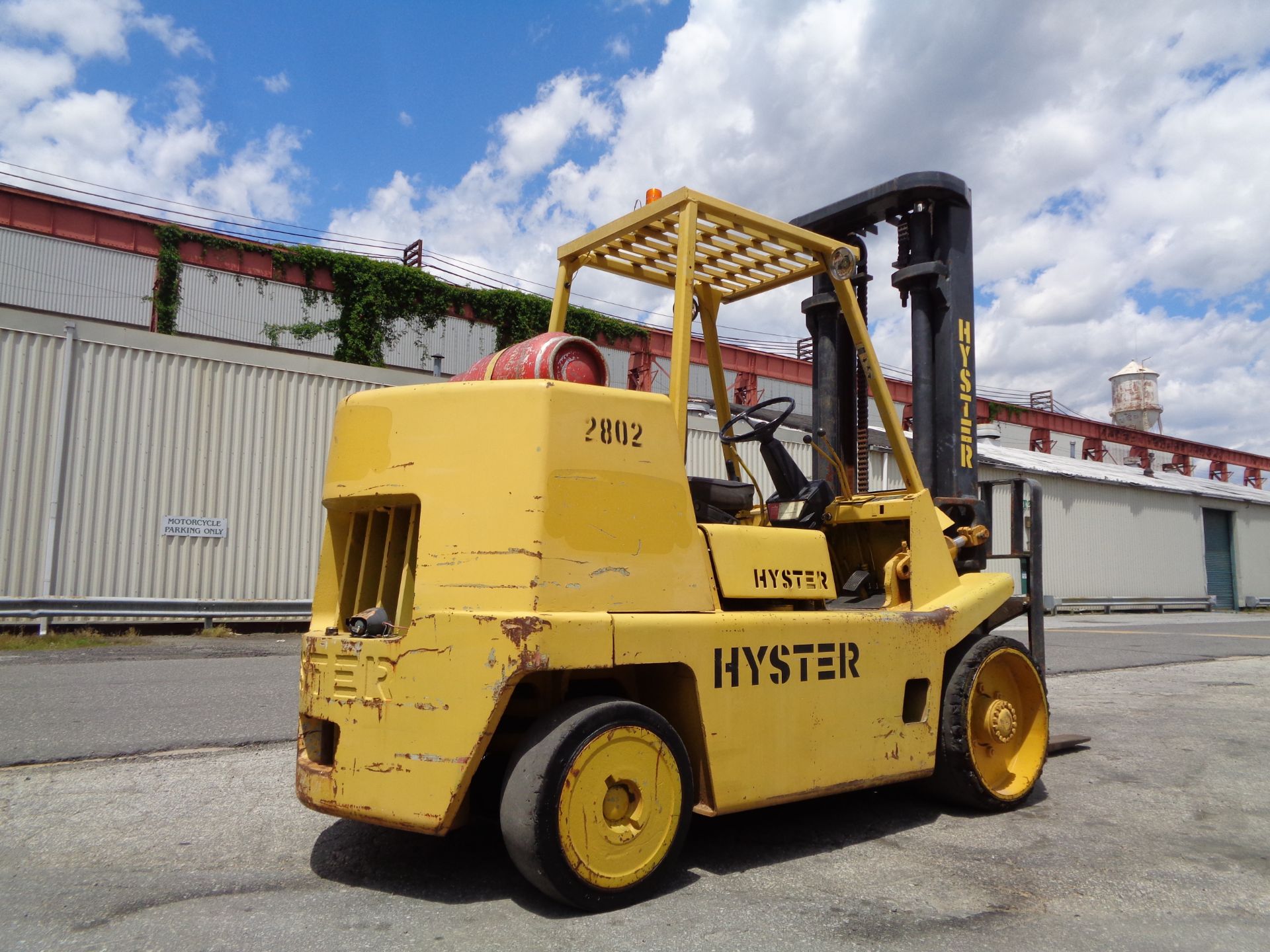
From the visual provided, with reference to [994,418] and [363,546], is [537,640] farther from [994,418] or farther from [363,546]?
[994,418]

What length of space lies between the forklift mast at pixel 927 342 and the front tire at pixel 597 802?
112 inches

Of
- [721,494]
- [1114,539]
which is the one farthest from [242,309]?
[721,494]

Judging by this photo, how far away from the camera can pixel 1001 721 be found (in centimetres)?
516

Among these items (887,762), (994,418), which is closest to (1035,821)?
(887,762)

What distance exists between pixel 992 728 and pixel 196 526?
11.6m

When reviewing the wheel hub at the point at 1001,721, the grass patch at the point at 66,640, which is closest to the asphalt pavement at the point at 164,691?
the grass patch at the point at 66,640

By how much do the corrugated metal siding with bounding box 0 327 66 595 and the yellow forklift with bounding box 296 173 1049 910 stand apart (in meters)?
10.2

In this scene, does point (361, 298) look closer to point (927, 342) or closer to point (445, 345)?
point (445, 345)

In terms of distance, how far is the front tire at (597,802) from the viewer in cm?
325

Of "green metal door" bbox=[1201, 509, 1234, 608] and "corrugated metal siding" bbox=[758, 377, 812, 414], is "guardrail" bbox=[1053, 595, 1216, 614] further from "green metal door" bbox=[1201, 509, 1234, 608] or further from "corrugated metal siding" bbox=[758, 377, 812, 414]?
"corrugated metal siding" bbox=[758, 377, 812, 414]

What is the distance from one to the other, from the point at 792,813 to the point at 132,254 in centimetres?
2633

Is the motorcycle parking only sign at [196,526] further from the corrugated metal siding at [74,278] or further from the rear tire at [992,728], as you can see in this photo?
the corrugated metal siding at [74,278]

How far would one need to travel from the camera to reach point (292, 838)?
169 inches

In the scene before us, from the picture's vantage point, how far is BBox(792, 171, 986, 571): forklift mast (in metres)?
5.84
